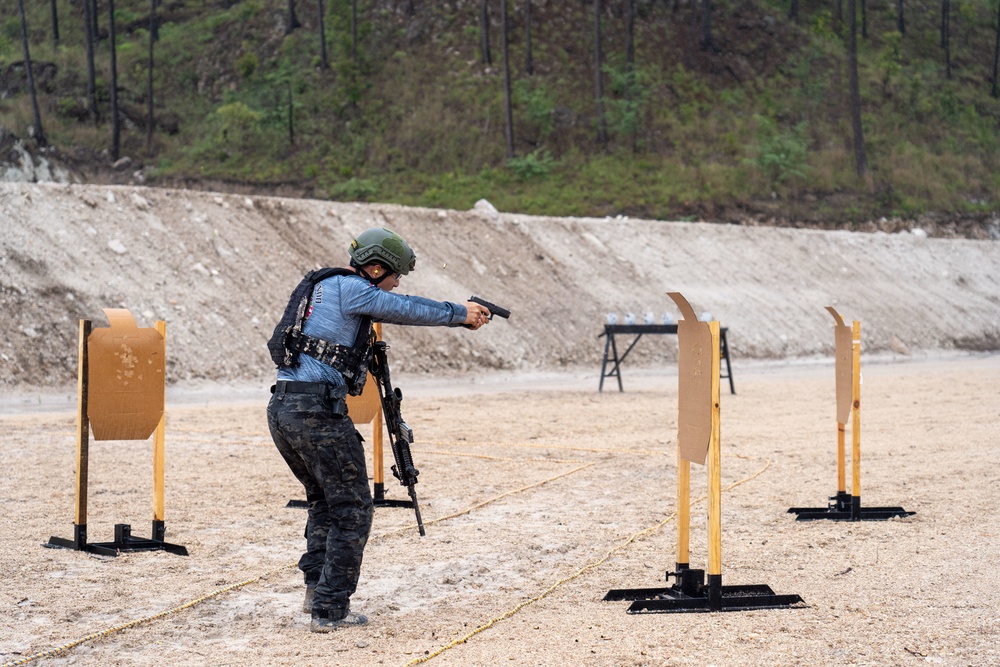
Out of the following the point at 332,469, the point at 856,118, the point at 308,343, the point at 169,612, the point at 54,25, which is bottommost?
the point at 169,612

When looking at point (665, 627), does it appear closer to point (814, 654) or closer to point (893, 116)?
point (814, 654)

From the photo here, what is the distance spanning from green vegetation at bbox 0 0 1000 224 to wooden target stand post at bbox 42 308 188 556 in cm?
2972

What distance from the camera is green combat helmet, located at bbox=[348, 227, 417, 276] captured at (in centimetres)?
531

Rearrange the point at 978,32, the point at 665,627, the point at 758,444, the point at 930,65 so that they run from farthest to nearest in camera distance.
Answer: the point at 978,32, the point at 930,65, the point at 758,444, the point at 665,627

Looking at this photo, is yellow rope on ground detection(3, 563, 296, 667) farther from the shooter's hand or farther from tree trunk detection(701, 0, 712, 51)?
tree trunk detection(701, 0, 712, 51)

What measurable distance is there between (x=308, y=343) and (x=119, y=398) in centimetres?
250

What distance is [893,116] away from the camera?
46.2 metres

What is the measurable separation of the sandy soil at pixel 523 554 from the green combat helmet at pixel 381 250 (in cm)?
182

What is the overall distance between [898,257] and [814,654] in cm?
3152

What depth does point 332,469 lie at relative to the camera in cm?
518

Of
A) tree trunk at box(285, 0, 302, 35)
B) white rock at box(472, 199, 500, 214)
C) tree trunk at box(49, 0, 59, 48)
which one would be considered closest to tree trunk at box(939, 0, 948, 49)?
tree trunk at box(285, 0, 302, 35)

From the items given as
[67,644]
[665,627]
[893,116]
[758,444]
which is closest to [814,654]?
[665,627]

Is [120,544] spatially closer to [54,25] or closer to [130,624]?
[130,624]

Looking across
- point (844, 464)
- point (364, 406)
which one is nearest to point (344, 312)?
point (364, 406)
